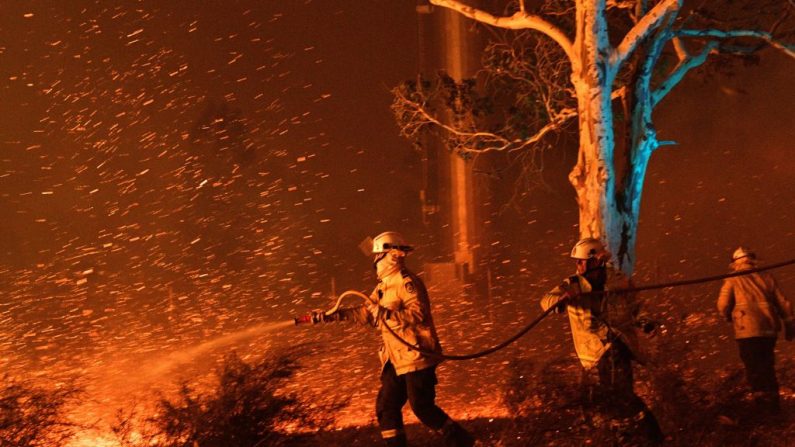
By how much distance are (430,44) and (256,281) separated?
4100 millimetres

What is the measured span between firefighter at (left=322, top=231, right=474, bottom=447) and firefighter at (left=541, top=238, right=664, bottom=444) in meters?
0.88

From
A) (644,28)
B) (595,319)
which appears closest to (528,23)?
(644,28)

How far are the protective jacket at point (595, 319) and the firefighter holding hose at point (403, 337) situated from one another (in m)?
0.89

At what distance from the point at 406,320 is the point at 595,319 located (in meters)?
1.33

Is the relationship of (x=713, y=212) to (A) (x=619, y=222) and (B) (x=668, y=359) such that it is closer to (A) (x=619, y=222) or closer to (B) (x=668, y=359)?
(A) (x=619, y=222)

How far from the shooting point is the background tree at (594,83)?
935 centimetres

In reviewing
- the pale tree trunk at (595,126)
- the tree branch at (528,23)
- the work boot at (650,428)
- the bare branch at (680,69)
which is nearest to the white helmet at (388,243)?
the work boot at (650,428)

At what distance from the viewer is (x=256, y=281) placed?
1352 centimetres

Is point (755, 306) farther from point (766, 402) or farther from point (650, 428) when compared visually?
point (650, 428)

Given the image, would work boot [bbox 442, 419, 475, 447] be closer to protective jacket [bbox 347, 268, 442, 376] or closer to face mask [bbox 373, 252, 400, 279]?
protective jacket [bbox 347, 268, 442, 376]

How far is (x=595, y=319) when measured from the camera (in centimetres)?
673

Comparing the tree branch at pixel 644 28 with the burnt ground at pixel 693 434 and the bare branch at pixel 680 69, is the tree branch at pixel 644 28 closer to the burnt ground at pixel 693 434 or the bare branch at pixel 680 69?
the bare branch at pixel 680 69

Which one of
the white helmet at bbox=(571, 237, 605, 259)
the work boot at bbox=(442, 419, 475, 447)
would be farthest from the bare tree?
the white helmet at bbox=(571, 237, 605, 259)

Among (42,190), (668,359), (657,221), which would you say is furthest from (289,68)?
(668,359)
